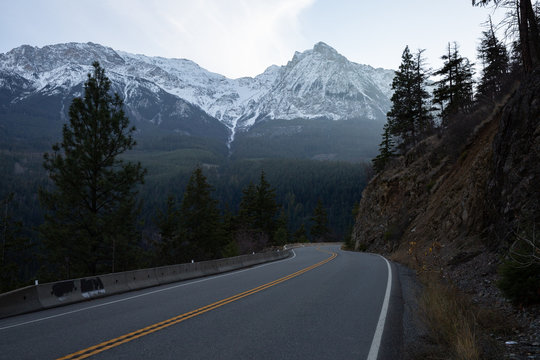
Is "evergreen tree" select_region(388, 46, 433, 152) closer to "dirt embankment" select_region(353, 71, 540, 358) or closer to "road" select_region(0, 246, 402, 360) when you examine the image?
"dirt embankment" select_region(353, 71, 540, 358)

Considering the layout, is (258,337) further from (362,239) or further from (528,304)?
(362,239)

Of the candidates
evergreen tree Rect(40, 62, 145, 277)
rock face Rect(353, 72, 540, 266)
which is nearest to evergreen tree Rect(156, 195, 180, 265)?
rock face Rect(353, 72, 540, 266)

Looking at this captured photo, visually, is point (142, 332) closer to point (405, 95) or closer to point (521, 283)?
point (521, 283)

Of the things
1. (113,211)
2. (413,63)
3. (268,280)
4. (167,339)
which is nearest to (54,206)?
(113,211)

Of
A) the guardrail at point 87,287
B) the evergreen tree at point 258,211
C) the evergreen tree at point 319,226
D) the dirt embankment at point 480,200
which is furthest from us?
the evergreen tree at point 319,226

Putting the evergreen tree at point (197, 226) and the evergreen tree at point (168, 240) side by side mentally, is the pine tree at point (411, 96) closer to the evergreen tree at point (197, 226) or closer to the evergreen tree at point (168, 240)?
the evergreen tree at point (197, 226)

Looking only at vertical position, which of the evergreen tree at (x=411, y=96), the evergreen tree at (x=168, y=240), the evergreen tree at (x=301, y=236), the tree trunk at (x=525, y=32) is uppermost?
the evergreen tree at (x=411, y=96)

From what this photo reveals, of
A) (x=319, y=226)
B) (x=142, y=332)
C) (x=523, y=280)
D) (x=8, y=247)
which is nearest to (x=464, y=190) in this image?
(x=523, y=280)

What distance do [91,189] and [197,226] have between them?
30.8 metres

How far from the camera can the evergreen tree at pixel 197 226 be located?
49562 millimetres

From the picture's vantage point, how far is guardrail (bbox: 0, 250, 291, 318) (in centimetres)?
897

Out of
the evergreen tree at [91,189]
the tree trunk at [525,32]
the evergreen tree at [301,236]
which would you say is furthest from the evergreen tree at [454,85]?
the evergreen tree at [301,236]

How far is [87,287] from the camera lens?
11.1 m

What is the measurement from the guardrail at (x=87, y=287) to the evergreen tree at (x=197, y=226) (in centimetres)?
3242
